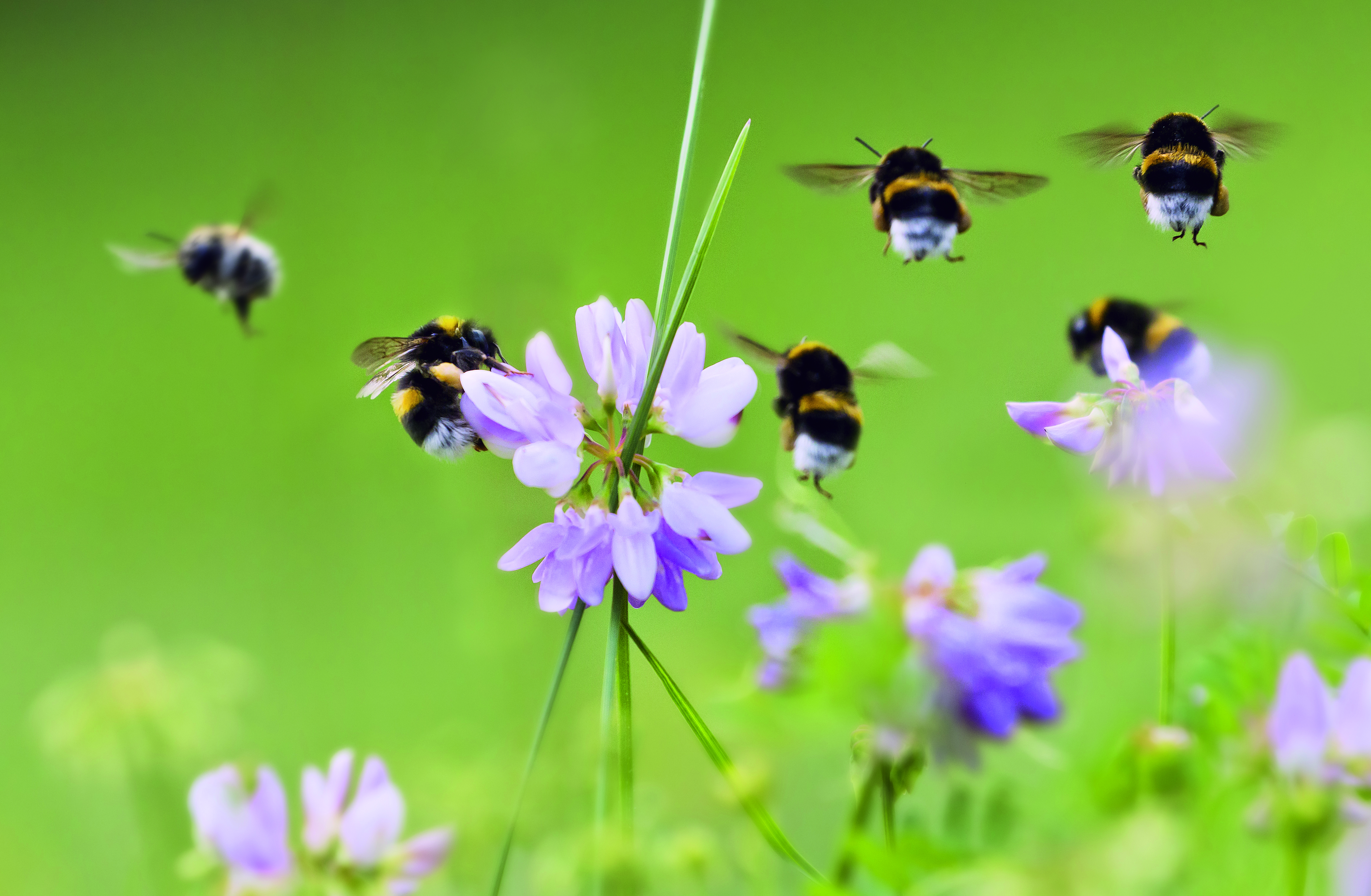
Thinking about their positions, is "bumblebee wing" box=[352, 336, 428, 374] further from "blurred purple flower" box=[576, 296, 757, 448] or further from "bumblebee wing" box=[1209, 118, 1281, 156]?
"bumblebee wing" box=[1209, 118, 1281, 156]

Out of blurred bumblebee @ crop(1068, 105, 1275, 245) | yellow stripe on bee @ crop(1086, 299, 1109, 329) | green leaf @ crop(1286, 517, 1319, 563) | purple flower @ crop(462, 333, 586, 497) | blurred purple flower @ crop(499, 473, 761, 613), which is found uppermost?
blurred bumblebee @ crop(1068, 105, 1275, 245)

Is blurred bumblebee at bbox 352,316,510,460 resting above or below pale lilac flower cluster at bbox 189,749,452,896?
above

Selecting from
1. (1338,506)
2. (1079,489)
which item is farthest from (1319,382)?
(1338,506)

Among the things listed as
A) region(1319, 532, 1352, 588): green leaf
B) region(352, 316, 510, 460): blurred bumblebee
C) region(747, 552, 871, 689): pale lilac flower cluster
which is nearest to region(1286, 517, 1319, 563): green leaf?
region(1319, 532, 1352, 588): green leaf

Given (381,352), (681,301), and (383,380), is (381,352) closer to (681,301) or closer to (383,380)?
(383,380)

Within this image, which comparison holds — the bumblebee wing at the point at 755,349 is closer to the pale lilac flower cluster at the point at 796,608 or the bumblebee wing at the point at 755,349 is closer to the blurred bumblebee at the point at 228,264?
the pale lilac flower cluster at the point at 796,608

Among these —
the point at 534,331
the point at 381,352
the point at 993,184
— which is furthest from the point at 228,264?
the point at 993,184

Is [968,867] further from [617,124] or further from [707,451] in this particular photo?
[617,124]
